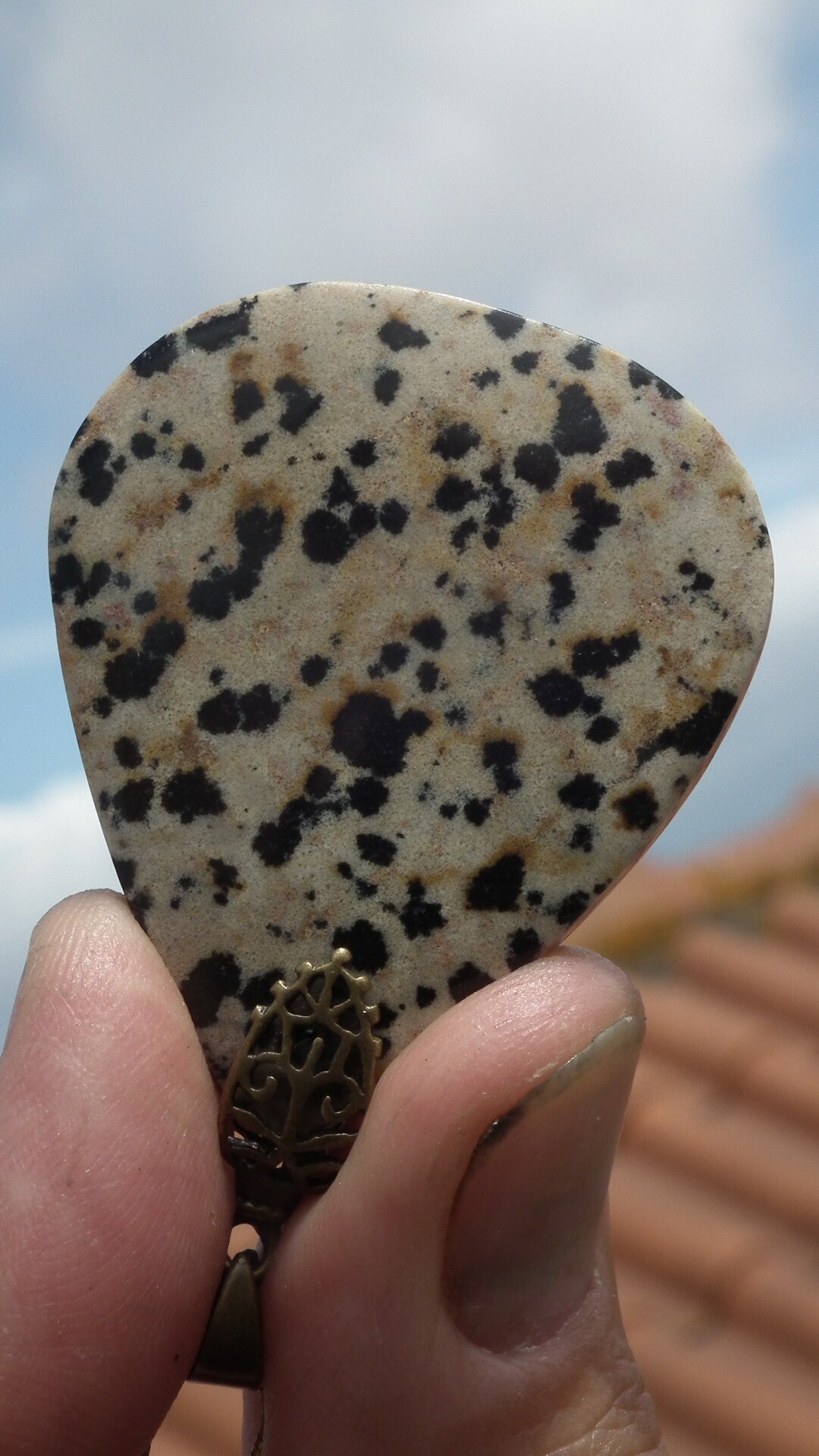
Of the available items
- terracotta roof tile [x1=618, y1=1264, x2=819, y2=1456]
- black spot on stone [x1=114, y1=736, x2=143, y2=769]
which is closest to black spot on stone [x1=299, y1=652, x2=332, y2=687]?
black spot on stone [x1=114, y1=736, x2=143, y2=769]

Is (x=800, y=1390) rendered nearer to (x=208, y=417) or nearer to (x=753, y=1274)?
(x=753, y=1274)

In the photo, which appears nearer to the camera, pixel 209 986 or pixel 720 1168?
pixel 209 986

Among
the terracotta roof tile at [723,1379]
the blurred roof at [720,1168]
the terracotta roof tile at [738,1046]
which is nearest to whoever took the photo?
the terracotta roof tile at [723,1379]

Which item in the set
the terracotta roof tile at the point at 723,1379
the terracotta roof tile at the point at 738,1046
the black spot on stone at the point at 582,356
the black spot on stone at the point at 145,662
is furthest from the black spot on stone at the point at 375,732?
the terracotta roof tile at the point at 738,1046

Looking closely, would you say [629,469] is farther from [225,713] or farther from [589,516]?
[225,713]

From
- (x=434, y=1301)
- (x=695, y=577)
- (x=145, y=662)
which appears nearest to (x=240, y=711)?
(x=145, y=662)

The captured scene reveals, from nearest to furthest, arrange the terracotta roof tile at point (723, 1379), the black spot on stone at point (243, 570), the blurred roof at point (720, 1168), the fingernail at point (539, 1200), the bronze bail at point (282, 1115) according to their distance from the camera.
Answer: the fingernail at point (539, 1200) < the bronze bail at point (282, 1115) < the black spot on stone at point (243, 570) < the terracotta roof tile at point (723, 1379) < the blurred roof at point (720, 1168)

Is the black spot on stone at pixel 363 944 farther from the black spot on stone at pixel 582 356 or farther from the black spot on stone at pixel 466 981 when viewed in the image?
the black spot on stone at pixel 582 356

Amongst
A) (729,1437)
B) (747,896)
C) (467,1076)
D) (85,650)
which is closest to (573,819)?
(467,1076)
